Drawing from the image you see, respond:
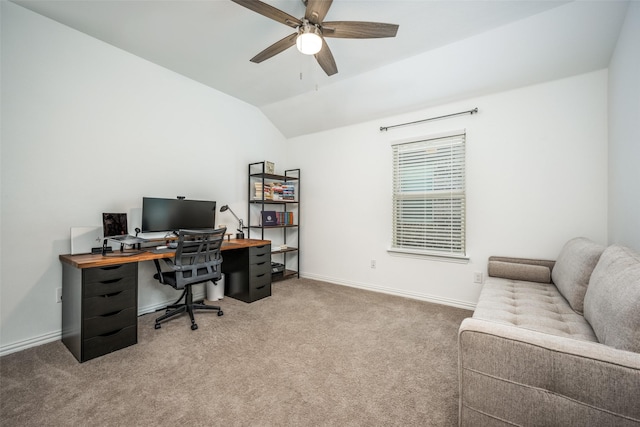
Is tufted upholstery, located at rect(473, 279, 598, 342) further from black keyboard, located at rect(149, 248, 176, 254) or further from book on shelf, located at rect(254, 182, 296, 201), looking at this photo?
book on shelf, located at rect(254, 182, 296, 201)

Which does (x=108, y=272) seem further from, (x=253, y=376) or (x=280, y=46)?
(x=280, y=46)

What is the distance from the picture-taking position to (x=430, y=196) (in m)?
3.21

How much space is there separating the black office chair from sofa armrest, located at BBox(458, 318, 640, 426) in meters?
2.20

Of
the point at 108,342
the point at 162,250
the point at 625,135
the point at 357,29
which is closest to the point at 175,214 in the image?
the point at 162,250

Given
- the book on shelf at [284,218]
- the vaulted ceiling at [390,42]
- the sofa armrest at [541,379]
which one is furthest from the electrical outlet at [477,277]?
the book on shelf at [284,218]

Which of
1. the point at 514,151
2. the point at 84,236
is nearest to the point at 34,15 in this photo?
the point at 84,236

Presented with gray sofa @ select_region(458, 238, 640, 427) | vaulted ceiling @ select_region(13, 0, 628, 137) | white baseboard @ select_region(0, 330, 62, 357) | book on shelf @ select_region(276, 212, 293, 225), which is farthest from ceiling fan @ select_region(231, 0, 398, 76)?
white baseboard @ select_region(0, 330, 62, 357)

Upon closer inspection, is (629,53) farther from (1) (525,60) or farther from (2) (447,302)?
(2) (447,302)

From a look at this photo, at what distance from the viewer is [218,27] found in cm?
230

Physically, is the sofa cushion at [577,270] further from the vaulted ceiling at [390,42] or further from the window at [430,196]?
the vaulted ceiling at [390,42]

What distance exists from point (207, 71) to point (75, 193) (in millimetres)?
1879

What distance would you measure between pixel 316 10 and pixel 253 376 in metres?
2.49

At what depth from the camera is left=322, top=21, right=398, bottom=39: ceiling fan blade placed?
5.74 ft

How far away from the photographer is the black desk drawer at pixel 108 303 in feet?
6.29
